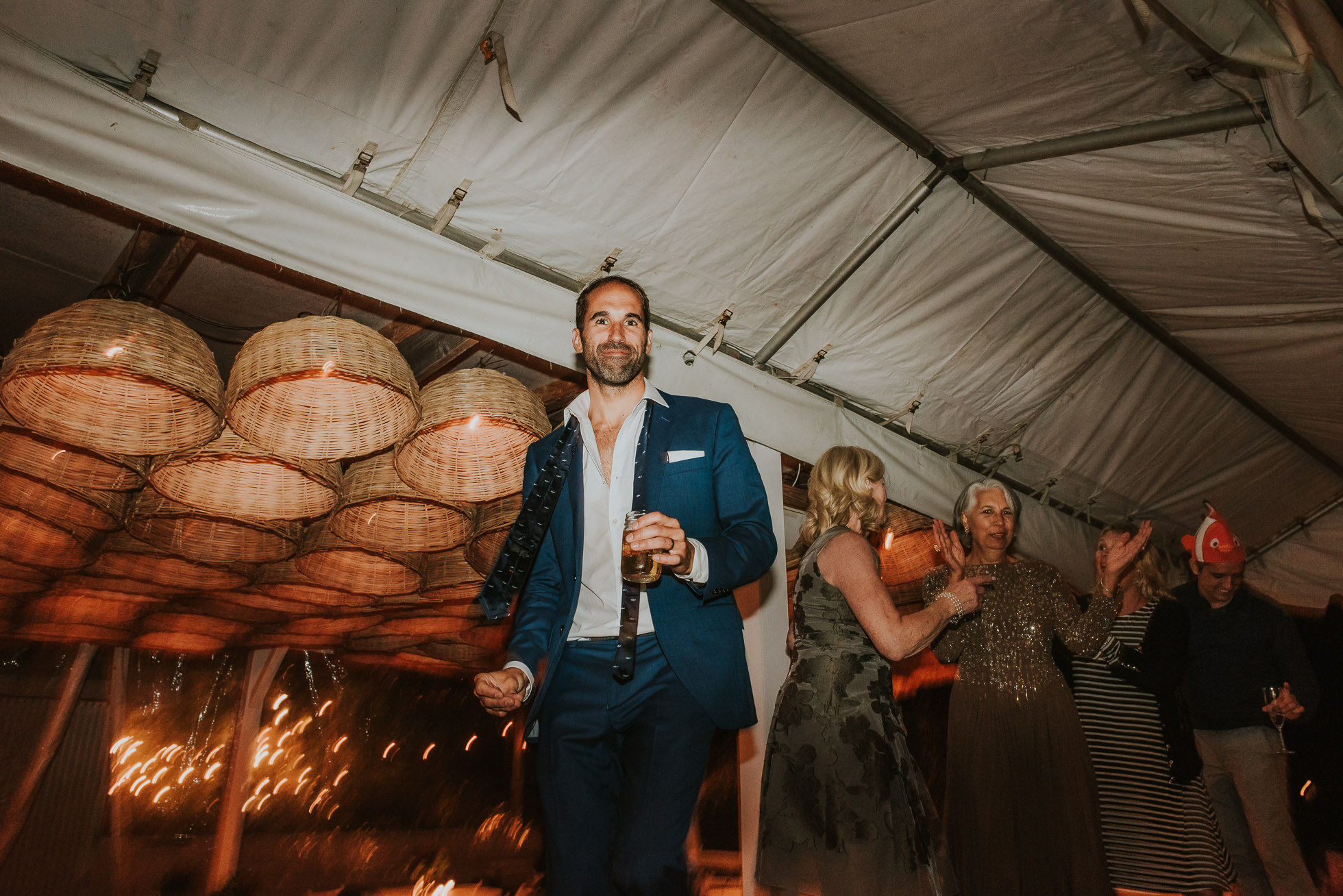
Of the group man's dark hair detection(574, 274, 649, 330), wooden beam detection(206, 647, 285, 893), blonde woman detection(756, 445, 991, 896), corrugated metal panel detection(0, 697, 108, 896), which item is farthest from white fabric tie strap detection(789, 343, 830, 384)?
corrugated metal panel detection(0, 697, 108, 896)

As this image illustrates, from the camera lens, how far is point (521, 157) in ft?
8.57

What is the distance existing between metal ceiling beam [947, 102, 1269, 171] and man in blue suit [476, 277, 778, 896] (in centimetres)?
191

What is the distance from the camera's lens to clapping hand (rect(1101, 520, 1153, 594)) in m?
2.89

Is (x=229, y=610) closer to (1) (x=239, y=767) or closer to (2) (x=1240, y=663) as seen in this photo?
(1) (x=239, y=767)

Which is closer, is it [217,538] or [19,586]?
[217,538]

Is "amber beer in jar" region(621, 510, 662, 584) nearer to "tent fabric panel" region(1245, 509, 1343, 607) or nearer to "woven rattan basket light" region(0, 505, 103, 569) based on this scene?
"woven rattan basket light" region(0, 505, 103, 569)

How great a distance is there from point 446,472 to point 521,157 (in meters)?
1.49

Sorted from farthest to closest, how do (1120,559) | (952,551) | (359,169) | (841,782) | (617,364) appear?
(952,551)
(1120,559)
(359,169)
(841,782)
(617,364)

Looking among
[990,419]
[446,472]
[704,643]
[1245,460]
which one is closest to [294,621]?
[446,472]

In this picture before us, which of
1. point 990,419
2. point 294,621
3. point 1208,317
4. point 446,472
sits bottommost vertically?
point 294,621

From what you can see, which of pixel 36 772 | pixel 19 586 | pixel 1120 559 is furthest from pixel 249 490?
pixel 36 772

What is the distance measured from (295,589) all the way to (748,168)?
425 centimetres

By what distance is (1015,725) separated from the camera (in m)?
2.66

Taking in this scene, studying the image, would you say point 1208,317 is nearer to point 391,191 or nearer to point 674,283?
point 674,283
